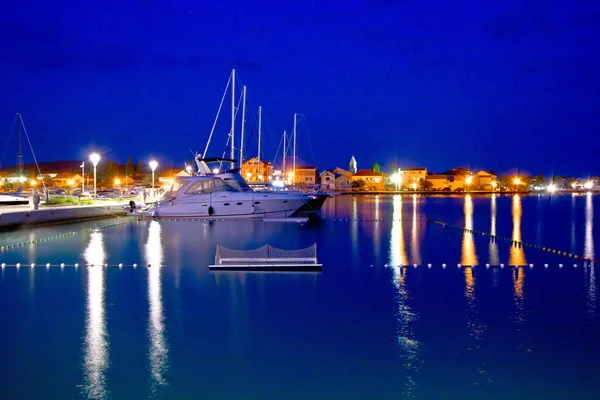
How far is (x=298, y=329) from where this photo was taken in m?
13.1

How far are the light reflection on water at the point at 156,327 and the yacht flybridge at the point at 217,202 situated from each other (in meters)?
19.1

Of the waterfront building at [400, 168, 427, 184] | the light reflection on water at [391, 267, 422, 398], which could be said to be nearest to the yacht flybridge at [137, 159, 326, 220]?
the light reflection on water at [391, 267, 422, 398]

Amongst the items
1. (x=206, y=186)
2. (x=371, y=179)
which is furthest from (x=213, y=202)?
(x=371, y=179)

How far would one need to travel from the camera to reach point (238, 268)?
19734mm

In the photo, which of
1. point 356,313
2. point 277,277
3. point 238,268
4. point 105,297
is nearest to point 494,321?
point 356,313

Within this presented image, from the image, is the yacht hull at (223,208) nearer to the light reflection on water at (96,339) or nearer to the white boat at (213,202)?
the white boat at (213,202)

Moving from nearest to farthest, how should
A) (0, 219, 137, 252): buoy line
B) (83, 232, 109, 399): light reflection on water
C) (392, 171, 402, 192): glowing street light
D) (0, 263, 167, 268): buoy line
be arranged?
(83, 232, 109, 399): light reflection on water
(0, 263, 167, 268): buoy line
(0, 219, 137, 252): buoy line
(392, 171, 402, 192): glowing street light

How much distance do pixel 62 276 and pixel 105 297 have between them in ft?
13.3

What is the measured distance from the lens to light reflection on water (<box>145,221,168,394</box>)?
10.2 m

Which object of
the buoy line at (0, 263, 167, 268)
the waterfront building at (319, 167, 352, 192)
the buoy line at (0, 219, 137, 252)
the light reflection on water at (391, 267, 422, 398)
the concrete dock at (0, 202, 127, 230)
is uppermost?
the waterfront building at (319, 167, 352, 192)

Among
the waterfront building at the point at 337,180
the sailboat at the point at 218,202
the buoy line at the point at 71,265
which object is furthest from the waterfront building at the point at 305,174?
the buoy line at the point at 71,265

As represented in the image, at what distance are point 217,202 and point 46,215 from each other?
1292cm

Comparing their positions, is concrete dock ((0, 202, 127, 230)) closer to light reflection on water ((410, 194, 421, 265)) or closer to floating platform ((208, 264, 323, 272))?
floating platform ((208, 264, 323, 272))

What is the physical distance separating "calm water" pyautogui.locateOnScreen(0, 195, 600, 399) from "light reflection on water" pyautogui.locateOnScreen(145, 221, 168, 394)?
4 centimetres
